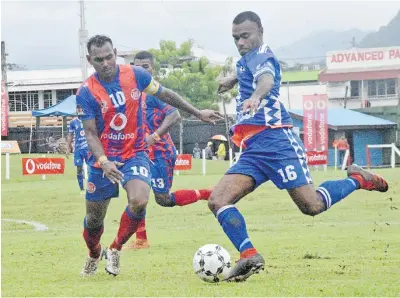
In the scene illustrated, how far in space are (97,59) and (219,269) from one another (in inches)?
93.9

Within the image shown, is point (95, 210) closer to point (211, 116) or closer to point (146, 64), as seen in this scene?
point (211, 116)

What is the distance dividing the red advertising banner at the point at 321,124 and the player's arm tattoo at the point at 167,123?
33.3 metres

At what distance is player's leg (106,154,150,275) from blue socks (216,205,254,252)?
3.38ft

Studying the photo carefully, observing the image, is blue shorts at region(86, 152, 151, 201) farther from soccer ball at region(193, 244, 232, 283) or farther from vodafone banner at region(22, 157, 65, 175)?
vodafone banner at region(22, 157, 65, 175)

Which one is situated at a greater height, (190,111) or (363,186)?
(190,111)

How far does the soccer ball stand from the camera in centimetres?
855

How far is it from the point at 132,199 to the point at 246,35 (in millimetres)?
1921

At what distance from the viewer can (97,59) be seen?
30.6ft

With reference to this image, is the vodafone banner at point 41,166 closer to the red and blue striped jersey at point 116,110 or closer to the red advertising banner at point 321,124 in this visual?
the red advertising banner at point 321,124

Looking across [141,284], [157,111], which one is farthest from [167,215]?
[141,284]

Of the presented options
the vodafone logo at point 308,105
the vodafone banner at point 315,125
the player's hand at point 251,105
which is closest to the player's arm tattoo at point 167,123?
the player's hand at point 251,105

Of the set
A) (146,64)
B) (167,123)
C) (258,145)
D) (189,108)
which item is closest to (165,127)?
(167,123)

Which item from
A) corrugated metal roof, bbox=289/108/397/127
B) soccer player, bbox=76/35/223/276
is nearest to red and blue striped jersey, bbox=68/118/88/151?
soccer player, bbox=76/35/223/276

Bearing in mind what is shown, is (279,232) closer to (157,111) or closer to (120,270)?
(157,111)
